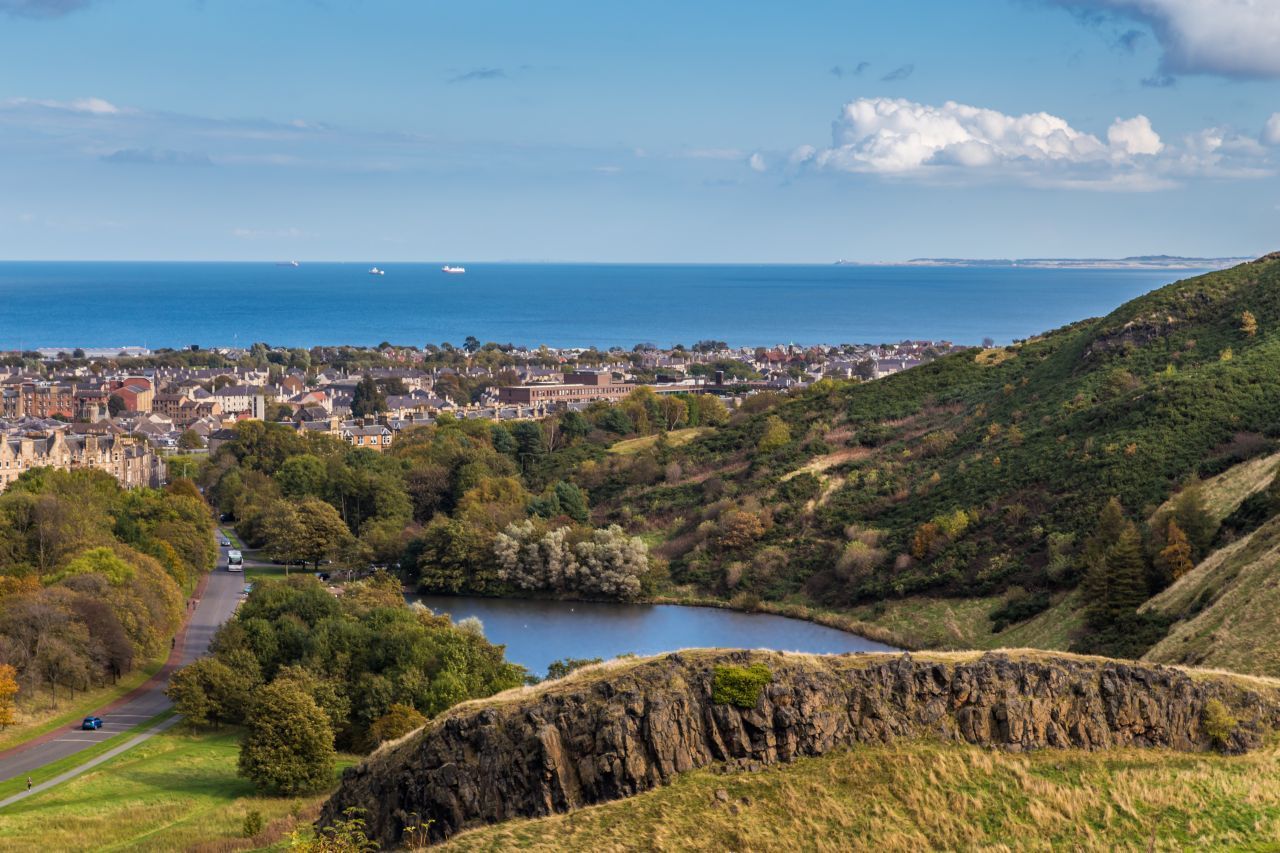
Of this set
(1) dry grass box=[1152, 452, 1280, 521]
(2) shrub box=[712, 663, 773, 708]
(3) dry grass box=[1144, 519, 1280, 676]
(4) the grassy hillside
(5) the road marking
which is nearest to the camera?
(2) shrub box=[712, 663, 773, 708]

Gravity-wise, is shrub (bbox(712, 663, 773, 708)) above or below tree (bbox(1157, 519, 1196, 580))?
above

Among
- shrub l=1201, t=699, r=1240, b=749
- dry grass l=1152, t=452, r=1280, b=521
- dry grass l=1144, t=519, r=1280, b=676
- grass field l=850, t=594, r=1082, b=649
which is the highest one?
dry grass l=1152, t=452, r=1280, b=521

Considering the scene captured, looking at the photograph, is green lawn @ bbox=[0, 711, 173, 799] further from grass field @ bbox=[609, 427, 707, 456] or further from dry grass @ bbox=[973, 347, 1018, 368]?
dry grass @ bbox=[973, 347, 1018, 368]

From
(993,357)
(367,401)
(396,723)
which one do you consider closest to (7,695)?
(396,723)

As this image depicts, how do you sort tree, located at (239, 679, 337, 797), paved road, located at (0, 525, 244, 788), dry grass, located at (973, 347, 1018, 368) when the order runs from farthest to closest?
dry grass, located at (973, 347, 1018, 368) < paved road, located at (0, 525, 244, 788) < tree, located at (239, 679, 337, 797)

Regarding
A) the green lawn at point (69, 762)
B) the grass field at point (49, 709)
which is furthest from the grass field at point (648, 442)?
the green lawn at point (69, 762)

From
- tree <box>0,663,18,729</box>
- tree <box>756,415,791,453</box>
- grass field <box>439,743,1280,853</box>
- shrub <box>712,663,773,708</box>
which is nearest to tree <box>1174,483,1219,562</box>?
grass field <box>439,743,1280,853</box>
